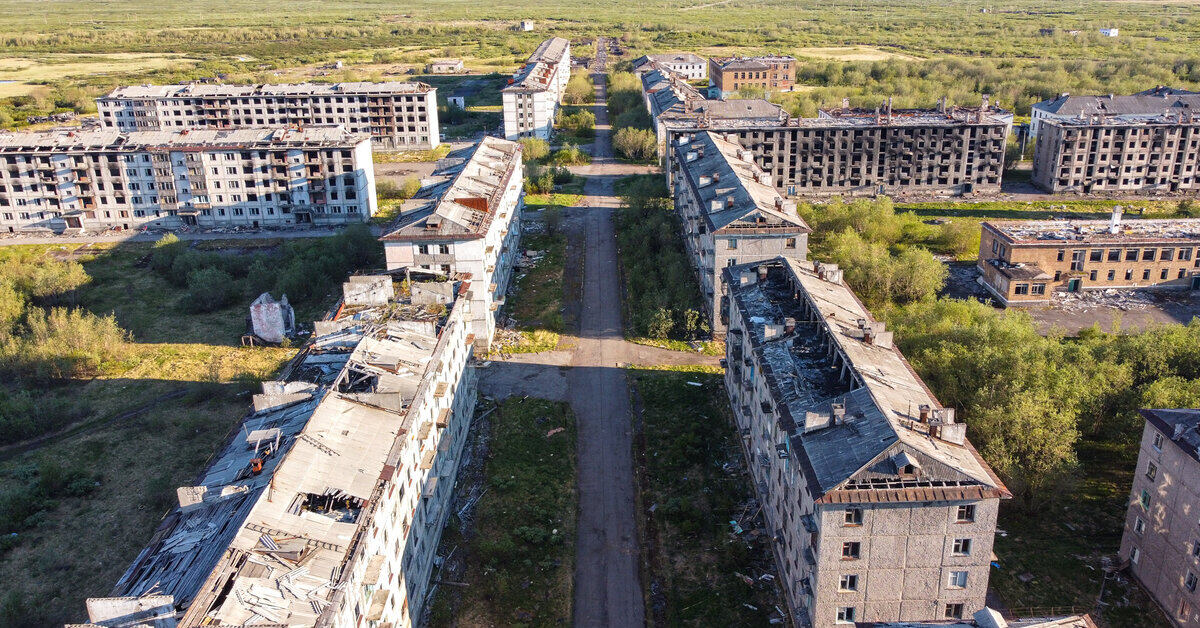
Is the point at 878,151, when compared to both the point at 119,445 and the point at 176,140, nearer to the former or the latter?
the point at 176,140

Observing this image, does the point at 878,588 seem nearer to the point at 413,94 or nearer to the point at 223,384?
the point at 223,384

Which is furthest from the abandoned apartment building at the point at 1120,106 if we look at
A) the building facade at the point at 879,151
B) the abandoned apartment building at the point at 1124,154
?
the building facade at the point at 879,151

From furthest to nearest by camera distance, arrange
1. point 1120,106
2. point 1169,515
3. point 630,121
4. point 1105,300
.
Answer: point 630,121 → point 1120,106 → point 1105,300 → point 1169,515

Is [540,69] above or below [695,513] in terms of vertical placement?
above

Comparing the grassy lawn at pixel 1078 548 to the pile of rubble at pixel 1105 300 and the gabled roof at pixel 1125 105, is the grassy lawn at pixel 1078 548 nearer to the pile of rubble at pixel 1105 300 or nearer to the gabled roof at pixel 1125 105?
the pile of rubble at pixel 1105 300

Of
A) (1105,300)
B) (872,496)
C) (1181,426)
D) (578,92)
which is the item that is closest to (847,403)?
(872,496)

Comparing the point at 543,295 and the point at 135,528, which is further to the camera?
the point at 543,295

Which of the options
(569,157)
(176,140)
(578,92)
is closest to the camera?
(176,140)

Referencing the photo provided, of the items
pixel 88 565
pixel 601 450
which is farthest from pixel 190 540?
pixel 601 450
